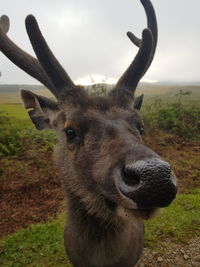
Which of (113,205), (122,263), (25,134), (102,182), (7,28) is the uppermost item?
(7,28)

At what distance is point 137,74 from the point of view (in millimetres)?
5066

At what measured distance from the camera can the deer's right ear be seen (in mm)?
5266

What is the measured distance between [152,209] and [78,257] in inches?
89.3

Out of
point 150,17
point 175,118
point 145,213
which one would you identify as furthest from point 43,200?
point 175,118

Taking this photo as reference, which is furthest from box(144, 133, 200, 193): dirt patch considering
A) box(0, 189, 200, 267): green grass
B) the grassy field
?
box(0, 189, 200, 267): green grass

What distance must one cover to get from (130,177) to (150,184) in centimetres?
24

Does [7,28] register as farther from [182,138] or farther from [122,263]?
[182,138]

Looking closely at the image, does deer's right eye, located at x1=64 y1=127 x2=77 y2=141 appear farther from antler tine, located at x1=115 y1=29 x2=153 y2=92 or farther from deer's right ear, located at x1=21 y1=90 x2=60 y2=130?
antler tine, located at x1=115 y1=29 x2=153 y2=92

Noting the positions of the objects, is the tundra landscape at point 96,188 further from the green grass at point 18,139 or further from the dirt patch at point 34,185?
the green grass at point 18,139

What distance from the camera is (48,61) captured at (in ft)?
15.1

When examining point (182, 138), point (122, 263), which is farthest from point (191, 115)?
point (122, 263)

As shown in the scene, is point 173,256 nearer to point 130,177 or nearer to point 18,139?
point 130,177

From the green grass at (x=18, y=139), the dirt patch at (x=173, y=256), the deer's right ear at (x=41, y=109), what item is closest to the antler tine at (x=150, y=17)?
the deer's right ear at (x=41, y=109)

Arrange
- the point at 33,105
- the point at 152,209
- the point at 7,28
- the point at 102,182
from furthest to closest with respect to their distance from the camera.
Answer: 1. the point at 7,28
2. the point at 33,105
3. the point at 102,182
4. the point at 152,209
